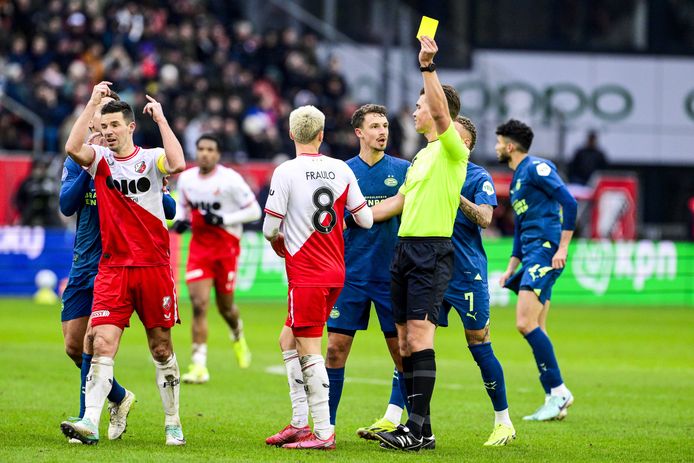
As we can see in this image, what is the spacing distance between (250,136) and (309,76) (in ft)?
11.7

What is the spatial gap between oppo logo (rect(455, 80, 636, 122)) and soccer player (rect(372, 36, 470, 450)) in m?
24.2

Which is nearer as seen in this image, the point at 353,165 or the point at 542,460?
the point at 542,460

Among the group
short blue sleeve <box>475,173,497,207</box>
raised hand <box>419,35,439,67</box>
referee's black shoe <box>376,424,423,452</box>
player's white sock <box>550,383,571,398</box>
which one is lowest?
player's white sock <box>550,383,571,398</box>

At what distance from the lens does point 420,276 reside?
892cm

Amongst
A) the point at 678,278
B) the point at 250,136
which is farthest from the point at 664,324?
the point at 250,136

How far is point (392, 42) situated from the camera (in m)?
33.8

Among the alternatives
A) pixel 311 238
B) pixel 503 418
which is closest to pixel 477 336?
pixel 503 418

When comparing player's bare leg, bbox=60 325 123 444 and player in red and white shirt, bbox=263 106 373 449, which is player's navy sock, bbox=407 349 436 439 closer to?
player in red and white shirt, bbox=263 106 373 449

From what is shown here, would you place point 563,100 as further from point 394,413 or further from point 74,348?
point 74,348

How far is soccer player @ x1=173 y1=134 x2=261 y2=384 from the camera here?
14617mm

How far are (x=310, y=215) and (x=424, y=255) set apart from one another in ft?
2.77

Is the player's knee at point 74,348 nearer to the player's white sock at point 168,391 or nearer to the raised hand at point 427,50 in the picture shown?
the player's white sock at point 168,391

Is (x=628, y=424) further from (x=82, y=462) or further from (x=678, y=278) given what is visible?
(x=678, y=278)

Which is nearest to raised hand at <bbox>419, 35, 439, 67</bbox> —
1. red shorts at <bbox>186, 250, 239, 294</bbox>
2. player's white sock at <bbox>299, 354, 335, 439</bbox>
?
player's white sock at <bbox>299, 354, 335, 439</bbox>
